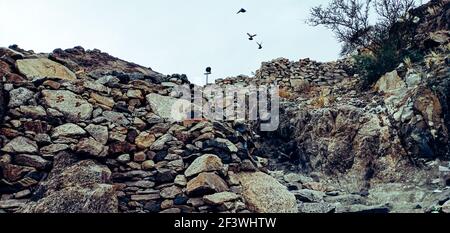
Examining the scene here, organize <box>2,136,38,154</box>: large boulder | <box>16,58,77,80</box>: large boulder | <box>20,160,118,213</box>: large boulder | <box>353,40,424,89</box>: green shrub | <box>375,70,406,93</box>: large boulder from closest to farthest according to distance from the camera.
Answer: <box>20,160,118,213</box>: large boulder → <box>2,136,38,154</box>: large boulder → <box>16,58,77,80</box>: large boulder → <box>375,70,406,93</box>: large boulder → <box>353,40,424,89</box>: green shrub

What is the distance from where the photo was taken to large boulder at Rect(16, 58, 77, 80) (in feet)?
18.4

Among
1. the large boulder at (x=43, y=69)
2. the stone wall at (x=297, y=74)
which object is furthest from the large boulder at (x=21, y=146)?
the stone wall at (x=297, y=74)

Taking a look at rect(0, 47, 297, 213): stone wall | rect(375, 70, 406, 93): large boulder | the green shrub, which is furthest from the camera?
the green shrub

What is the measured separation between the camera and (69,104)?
5266 millimetres

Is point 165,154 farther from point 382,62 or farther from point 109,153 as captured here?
point 382,62

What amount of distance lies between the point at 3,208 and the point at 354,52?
15.8m

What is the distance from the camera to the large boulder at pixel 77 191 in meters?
4.20

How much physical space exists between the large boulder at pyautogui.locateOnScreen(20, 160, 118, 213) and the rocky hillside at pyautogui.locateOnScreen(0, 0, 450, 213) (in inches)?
0.5

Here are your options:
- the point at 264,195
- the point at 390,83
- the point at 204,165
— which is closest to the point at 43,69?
the point at 204,165

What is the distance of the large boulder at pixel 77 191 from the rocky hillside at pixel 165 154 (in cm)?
1

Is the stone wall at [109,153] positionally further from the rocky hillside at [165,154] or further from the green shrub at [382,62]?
the green shrub at [382,62]

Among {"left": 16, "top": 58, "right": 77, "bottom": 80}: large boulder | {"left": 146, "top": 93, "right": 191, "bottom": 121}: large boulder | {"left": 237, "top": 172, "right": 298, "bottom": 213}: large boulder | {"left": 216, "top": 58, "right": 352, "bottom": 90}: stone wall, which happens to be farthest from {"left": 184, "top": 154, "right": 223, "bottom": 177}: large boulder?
{"left": 216, "top": 58, "right": 352, "bottom": 90}: stone wall

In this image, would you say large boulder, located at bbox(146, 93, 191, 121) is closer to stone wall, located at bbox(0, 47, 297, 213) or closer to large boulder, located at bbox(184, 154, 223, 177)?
stone wall, located at bbox(0, 47, 297, 213)
